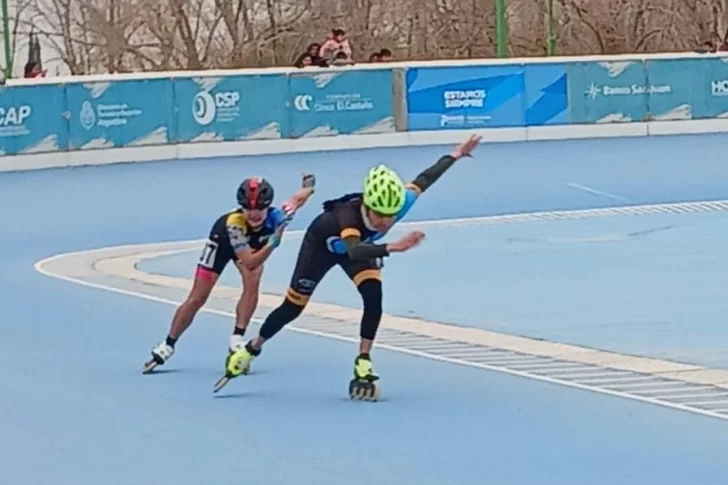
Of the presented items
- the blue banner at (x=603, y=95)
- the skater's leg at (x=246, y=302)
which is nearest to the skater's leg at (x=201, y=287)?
the skater's leg at (x=246, y=302)

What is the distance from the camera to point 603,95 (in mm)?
33969

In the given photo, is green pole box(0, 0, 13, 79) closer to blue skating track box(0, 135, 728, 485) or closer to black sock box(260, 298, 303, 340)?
blue skating track box(0, 135, 728, 485)

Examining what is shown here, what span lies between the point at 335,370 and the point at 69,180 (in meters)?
17.5

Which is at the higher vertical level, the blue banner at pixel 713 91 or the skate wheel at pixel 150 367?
the blue banner at pixel 713 91

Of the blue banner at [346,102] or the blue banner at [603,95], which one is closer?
the blue banner at [346,102]

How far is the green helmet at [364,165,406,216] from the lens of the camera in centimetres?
1039

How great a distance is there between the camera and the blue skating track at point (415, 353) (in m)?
9.04

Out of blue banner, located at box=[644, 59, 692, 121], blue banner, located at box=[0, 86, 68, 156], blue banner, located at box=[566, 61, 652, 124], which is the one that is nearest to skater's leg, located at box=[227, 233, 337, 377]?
blue banner, located at box=[0, 86, 68, 156]

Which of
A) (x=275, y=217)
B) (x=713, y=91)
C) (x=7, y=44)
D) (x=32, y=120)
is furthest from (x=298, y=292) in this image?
(x=7, y=44)

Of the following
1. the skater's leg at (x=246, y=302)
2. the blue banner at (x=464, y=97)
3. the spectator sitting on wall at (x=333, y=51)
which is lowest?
the skater's leg at (x=246, y=302)

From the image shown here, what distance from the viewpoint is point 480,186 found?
27.6 meters

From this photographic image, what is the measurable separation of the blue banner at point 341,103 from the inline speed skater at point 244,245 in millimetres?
20142

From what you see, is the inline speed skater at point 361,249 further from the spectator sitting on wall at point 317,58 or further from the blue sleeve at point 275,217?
the spectator sitting on wall at point 317,58

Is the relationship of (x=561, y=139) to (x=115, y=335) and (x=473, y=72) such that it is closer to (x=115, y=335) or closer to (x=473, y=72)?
(x=473, y=72)
